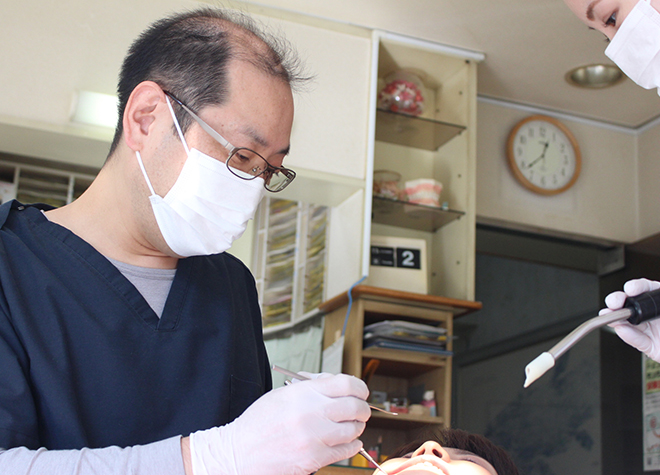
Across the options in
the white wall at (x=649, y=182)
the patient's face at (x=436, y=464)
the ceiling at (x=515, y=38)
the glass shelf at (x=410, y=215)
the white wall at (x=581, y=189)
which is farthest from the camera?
the white wall at (x=649, y=182)

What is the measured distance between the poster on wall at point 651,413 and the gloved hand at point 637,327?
6.22 ft

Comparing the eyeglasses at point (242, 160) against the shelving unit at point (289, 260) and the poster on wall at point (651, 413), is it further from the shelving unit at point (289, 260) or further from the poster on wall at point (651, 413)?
the poster on wall at point (651, 413)

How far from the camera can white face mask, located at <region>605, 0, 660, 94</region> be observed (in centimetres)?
135

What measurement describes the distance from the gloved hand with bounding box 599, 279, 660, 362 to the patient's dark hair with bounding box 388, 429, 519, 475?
12.0 inches

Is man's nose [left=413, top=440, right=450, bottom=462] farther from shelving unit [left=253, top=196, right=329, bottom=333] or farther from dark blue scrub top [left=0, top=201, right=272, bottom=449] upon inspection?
shelving unit [left=253, top=196, right=329, bottom=333]

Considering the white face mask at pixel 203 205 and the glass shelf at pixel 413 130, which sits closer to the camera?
the white face mask at pixel 203 205

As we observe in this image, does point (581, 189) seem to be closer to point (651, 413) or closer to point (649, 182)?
point (649, 182)

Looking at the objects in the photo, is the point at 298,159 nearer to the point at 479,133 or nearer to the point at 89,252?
the point at 479,133

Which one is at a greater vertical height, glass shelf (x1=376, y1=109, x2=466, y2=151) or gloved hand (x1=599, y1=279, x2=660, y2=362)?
glass shelf (x1=376, y1=109, x2=466, y2=151)

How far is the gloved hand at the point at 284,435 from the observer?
800 millimetres

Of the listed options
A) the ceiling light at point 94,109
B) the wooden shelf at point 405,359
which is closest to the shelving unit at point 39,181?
the ceiling light at point 94,109

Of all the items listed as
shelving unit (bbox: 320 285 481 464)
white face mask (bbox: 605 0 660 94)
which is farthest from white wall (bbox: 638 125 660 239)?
white face mask (bbox: 605 0 660 94)

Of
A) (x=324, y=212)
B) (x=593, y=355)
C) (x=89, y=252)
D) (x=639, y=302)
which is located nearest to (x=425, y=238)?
(x=324, y=212)

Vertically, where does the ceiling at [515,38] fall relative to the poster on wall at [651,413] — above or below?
above
